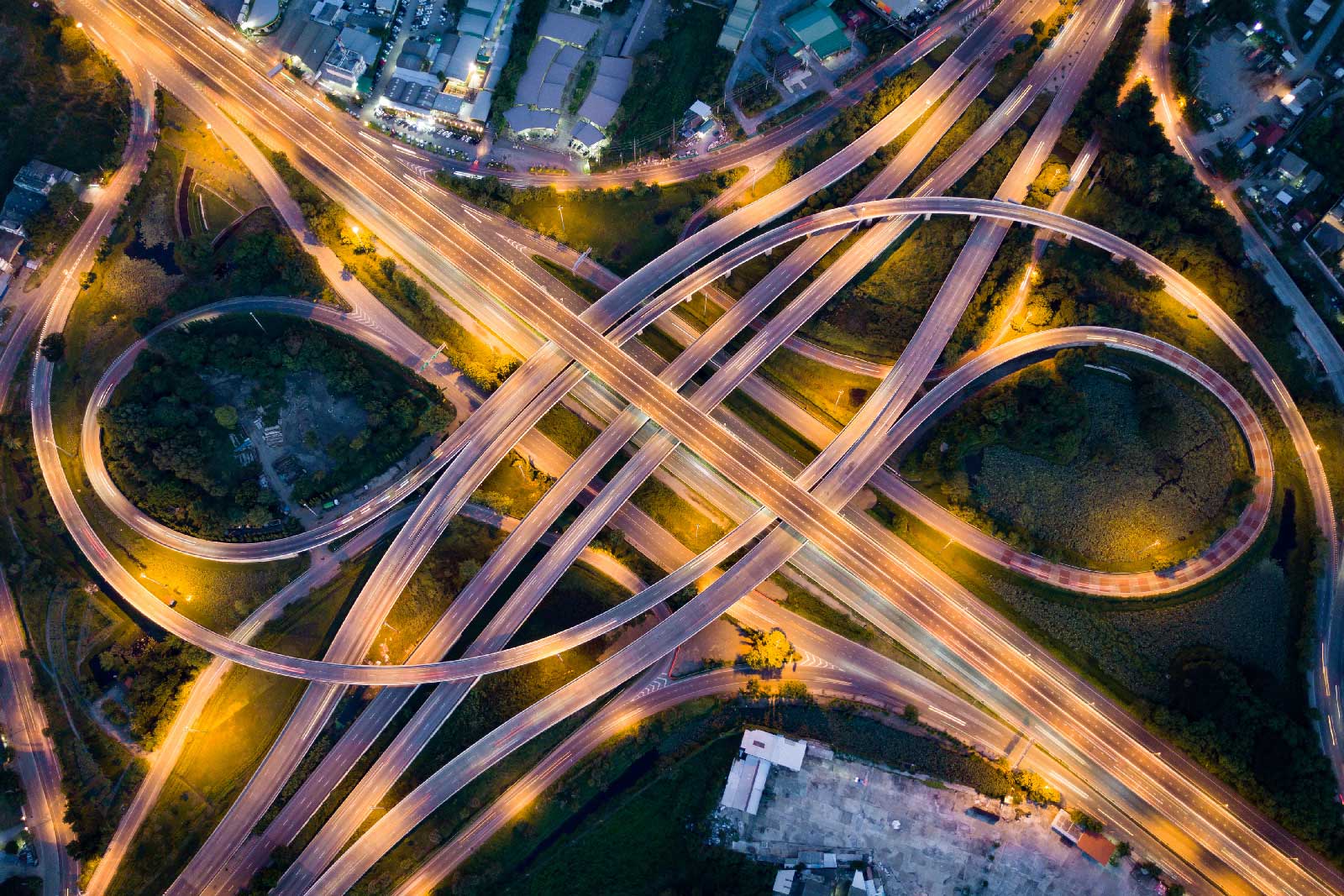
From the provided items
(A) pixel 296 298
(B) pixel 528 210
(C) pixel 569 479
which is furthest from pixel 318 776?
(B) pixel 528 210

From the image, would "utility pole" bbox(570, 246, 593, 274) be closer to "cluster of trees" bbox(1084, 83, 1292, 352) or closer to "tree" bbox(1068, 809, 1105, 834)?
"cluster of trees" bbox(1084, 83, 1292, 352)

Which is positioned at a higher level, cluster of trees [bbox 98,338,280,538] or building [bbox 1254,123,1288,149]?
building [bbox 1254,123,1288,149]

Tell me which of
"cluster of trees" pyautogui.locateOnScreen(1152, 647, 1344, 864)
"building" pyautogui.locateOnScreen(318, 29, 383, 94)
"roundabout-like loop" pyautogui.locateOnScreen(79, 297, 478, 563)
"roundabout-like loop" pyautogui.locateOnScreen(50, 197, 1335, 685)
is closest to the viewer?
"cluster of trees" pyautogui.locateOnScreen(1152, 647, 1344, 864)

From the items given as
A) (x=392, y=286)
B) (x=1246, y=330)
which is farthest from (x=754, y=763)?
(x=1246, y=330)

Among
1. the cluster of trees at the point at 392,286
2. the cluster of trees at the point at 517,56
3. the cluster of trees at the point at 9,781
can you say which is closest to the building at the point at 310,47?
the cluster of trees at the point at 392,286

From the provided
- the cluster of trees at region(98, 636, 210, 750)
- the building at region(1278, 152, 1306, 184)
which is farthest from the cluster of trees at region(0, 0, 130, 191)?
the building at region(1278, 152, 1306, 184)

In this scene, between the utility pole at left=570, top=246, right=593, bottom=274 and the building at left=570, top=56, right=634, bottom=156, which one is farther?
the building at left=570, top=56, right=634, bottom=156

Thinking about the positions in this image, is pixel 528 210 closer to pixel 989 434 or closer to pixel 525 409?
pixel 525 409
